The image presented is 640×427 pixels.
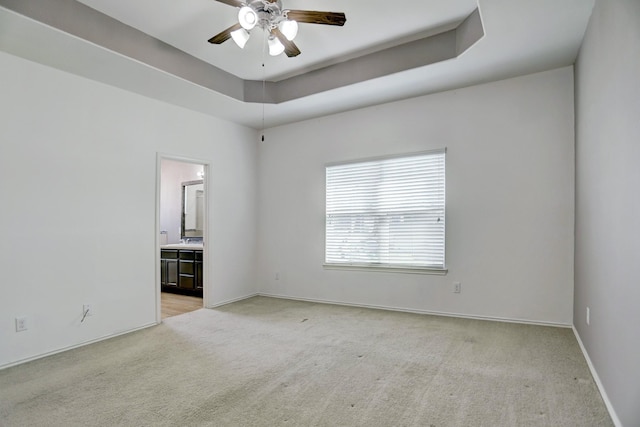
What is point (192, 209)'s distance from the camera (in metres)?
6.84

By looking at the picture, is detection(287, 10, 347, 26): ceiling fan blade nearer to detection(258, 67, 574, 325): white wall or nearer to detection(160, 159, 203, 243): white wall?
detection(258, 67, 574, 325): white wall

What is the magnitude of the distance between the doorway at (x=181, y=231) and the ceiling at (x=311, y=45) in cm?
252

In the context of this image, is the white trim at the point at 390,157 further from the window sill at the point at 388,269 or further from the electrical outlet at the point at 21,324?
the electrical outlet at the point at 21,324

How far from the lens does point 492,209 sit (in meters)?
3.91

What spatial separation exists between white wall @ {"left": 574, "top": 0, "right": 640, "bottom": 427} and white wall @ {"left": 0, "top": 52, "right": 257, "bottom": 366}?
4.25 meters

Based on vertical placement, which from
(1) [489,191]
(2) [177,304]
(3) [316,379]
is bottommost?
(2) [177,304]

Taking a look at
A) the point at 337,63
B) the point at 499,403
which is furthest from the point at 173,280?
the point at 499,403

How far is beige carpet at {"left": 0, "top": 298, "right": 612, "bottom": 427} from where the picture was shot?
6.88 feet

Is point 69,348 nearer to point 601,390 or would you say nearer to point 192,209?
point 192,209

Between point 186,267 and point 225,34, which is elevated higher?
point 225,34

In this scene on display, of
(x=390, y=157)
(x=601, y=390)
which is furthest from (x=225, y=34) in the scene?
(x=601, y=390)

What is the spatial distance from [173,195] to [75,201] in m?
3.70

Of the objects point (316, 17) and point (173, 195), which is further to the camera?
point (173, 195)

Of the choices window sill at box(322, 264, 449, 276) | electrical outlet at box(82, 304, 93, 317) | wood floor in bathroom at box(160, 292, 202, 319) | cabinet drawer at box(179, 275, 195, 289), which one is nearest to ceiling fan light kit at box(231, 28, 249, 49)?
electrical outlet at box(82, 304, 93, 317)
